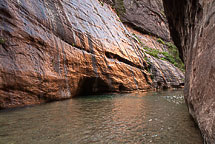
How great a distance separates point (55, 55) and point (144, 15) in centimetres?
2452

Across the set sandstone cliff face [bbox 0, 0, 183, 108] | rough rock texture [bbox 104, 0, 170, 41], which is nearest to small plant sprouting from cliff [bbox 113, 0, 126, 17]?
rough rock texture [bbox 104, 0, 170, 41]

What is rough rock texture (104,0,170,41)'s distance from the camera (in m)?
24.4

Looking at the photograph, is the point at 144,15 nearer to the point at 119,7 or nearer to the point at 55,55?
the point at 119,7

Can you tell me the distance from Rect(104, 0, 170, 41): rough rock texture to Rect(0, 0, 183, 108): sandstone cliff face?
13.8 meters

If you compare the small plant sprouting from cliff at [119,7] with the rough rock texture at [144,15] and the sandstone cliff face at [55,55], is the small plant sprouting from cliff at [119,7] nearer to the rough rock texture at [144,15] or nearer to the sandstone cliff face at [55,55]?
the rough rock texture at [144,15]

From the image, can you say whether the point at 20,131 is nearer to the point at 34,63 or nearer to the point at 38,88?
the point at 38,88

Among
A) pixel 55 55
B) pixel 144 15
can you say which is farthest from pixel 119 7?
pixel 55 55

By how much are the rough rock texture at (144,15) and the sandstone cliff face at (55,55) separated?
45.3ft

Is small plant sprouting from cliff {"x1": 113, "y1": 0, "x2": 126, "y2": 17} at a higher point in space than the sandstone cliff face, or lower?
higher

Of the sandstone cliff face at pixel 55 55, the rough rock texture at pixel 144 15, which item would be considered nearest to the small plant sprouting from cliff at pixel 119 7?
the rough rock texture at pixel 144 15

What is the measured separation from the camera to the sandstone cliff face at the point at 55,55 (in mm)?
5074

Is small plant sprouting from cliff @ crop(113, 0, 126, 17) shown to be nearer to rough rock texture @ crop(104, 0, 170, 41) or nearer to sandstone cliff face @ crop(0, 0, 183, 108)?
rough rock texture @ crop(104, 0, 170, 41)

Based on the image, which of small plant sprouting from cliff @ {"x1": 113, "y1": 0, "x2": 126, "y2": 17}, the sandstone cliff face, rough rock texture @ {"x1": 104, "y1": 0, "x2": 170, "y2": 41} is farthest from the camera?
rough rock texture @ {"x1": 104, "y1": 0, "x2": 170, "y2": 41}

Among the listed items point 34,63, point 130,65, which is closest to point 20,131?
point 34,63
